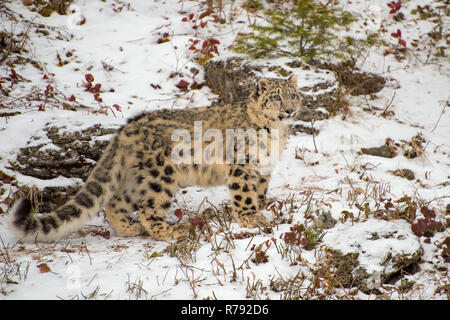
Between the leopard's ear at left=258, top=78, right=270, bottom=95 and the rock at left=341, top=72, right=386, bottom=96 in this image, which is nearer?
the leopard's ear at left=258, top=78, right=270, bottom=95

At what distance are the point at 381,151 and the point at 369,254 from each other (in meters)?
4.53

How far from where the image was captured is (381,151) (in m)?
9.04

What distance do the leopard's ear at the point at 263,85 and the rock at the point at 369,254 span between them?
112 inches

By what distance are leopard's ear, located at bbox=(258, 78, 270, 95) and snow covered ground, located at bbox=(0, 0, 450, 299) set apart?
1.84 m

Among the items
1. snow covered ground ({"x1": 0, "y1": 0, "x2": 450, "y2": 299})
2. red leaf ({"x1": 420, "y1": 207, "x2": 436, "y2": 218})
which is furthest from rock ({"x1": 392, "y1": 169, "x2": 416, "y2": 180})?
red leaf ({"x1": 420, "y1": 207, "x2": 436, "y2": 218})

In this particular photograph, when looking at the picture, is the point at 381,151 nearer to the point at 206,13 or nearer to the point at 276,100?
the point at 276,100

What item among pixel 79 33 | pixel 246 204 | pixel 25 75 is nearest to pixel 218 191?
pixel 246 204

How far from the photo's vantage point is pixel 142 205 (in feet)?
21.2

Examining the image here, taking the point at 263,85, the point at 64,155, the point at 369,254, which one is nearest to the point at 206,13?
the point at 263,85

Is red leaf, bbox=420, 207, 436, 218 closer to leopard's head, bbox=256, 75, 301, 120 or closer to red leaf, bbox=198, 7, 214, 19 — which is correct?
leopard's head, bbox=256, 75, 301, 120

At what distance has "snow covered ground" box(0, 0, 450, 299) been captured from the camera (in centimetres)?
474

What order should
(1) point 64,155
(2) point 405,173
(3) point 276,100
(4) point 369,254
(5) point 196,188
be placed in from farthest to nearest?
(5) point 196,188, (2) point 405,173, (1) point 64,155, (3) point 276,100, (4) point 369,254

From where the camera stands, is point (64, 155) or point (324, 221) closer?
point (324, 221)

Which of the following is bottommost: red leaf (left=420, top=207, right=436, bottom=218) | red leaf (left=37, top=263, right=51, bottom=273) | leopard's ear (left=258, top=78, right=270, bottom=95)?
red leaf (left=37, top=263, right=51, bottom=273)
